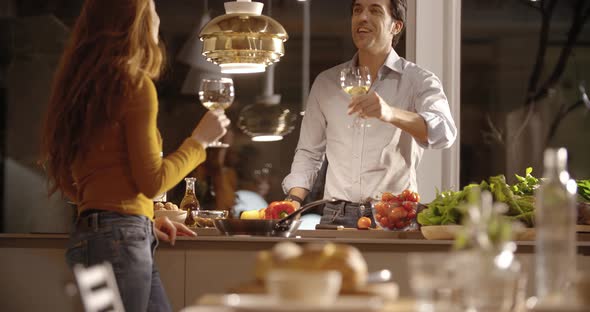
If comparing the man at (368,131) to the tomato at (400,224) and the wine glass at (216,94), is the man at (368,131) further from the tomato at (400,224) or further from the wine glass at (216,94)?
the wine glass at (216,94)

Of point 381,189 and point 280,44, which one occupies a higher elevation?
point 280,44

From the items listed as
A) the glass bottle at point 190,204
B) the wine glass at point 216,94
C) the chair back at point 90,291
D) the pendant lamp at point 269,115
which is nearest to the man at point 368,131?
the glass bottle at point 190,204

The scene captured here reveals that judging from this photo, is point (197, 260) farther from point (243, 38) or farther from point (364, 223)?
point (243, 38)

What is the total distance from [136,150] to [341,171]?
2162 mm

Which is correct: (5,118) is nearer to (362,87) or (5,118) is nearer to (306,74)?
(306,74)

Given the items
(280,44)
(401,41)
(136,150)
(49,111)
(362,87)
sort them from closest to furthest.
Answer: (136,150), (49,111), (362,87), (280,44), (401,41)

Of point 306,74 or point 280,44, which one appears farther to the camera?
point 306,74

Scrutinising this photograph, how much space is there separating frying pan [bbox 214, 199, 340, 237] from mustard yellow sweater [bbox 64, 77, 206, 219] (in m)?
0.87

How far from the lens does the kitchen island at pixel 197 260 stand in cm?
404

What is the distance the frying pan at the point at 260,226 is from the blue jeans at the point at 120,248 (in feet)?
2.89

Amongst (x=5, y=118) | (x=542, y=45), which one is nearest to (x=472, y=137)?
(x=542, y=45)

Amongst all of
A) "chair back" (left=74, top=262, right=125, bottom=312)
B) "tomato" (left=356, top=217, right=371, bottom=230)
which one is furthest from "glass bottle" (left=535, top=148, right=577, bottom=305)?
"tomato" (left=356, top=217, right=371, bottom=230)

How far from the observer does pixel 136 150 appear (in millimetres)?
3129

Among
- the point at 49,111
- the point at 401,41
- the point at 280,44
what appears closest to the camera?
the point at 49,111
